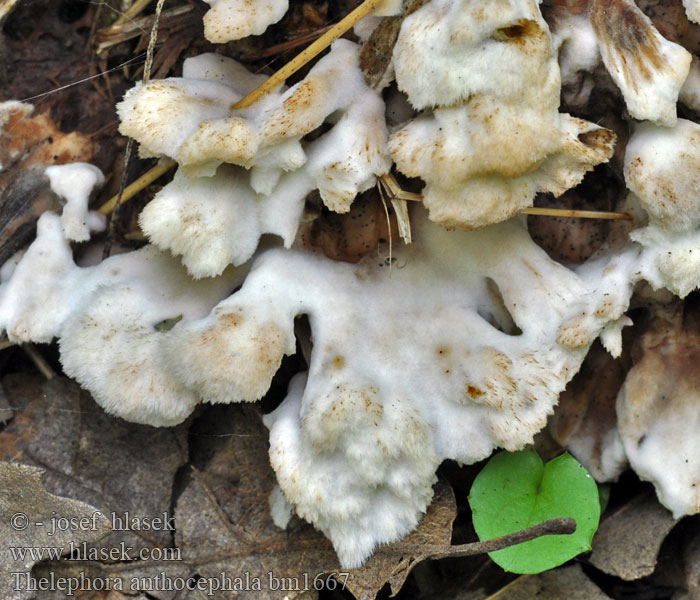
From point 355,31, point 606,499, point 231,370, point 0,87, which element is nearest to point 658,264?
point 606,499

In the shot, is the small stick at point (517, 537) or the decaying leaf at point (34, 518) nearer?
the small stick at point (517, 537)

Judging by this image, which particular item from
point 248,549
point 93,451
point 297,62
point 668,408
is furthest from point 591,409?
point 93,451

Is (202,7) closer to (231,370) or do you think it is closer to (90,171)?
(90,171)

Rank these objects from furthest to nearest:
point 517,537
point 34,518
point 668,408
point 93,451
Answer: point 93,451 → point 668,408 → point 34,518 → point 517,537

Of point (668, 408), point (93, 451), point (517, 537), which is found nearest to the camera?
point (517, 537)

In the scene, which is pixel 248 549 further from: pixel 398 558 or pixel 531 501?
pixel 531 501

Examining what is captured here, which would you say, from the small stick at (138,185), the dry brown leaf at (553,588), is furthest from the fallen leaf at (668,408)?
the small stick at (138,185)

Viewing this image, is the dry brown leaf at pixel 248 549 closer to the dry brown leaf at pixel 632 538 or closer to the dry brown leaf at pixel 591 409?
the dry brown leaf at pixel 591 409
